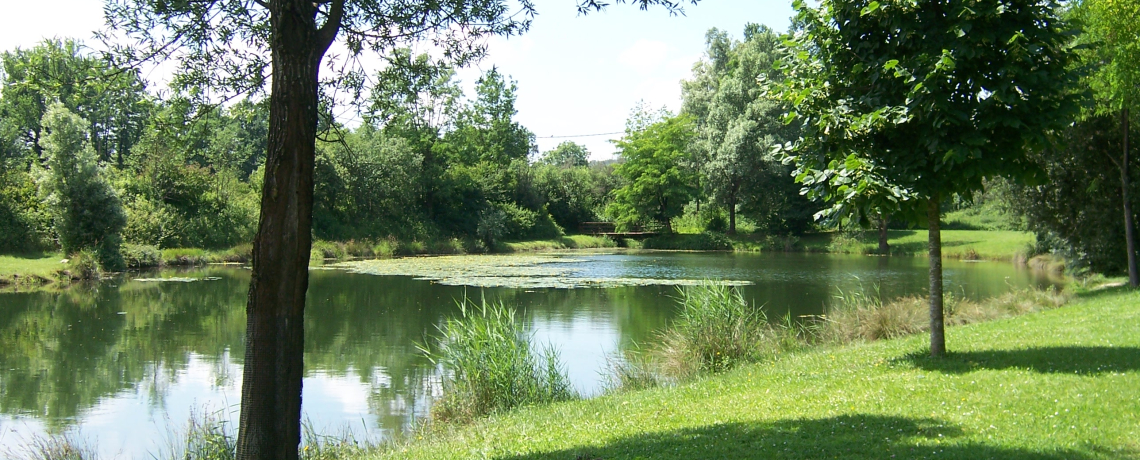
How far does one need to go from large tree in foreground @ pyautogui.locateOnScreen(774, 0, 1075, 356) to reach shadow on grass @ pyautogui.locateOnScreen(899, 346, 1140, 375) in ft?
1.07

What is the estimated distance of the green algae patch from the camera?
77.5 feet

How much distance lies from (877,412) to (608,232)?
4727 centimetres

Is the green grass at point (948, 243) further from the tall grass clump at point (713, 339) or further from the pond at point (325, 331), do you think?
the tall grass clump at point (713, 339)

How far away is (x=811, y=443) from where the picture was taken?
16.9 ft

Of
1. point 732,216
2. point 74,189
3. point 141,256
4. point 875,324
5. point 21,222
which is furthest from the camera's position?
point 732,216

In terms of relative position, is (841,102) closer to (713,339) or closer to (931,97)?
(931,97)

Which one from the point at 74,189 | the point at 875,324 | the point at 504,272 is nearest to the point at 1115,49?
the point at 875,324

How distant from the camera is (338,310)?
18438mm

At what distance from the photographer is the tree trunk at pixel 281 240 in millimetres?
4574

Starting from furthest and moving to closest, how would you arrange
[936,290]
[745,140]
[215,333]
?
[745,140] < [215,333] < [936,290]

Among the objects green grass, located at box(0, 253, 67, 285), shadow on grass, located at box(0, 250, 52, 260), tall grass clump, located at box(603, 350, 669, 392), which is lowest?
tall grass clump, located at box(603, 350, 669, 392)

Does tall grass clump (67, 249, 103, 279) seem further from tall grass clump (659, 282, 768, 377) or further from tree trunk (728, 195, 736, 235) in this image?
Result: tree trunk (728, 195, 736, 235)

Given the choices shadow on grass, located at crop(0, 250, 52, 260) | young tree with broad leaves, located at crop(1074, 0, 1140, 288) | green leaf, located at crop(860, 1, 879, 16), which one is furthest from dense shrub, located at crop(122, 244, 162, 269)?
young tree with broad leaves, located at crop(1074, 0, 1140, 288)

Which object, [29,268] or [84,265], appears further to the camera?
[84,265]
